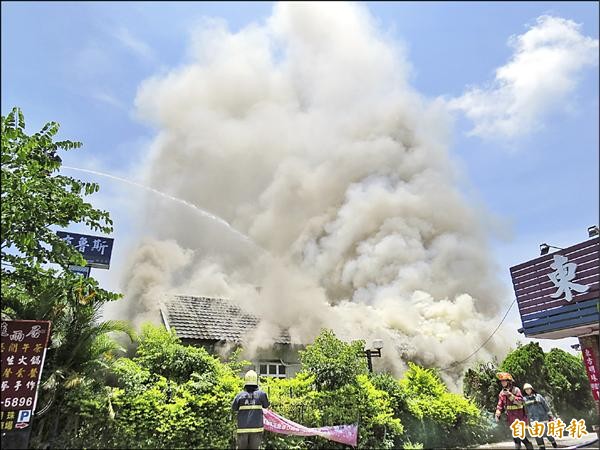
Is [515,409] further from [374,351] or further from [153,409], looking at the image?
[153,409]

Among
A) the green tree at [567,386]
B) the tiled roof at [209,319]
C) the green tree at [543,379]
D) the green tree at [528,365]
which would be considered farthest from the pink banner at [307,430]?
the green tree at [567,386]

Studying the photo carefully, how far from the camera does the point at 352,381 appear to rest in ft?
41.1

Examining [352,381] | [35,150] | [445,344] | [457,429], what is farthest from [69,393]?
[445,344]

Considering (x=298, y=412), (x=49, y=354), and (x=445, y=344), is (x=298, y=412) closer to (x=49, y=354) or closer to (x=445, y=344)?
(x=49, y=354)

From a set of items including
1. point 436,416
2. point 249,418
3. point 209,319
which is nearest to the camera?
point 249,418

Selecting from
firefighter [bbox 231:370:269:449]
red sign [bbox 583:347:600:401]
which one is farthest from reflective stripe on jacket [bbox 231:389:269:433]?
red sign [bbox 583:347:600:401]

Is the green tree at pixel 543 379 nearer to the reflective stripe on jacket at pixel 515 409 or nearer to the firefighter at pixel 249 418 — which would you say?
the reflective stripe on jacket at pixel 515 409

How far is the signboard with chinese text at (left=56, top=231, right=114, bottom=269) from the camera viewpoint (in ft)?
54.4

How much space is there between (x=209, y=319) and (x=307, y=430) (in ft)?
29.6

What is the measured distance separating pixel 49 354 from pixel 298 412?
6.16 metres

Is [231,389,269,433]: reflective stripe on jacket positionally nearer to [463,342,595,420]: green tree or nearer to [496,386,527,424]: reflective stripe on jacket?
[496,386,527,424]: reflective stripe on jacket

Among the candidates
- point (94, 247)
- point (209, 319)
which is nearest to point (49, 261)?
point (94, 247)

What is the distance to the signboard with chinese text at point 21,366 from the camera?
8.47m

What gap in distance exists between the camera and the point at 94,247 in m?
16.8
